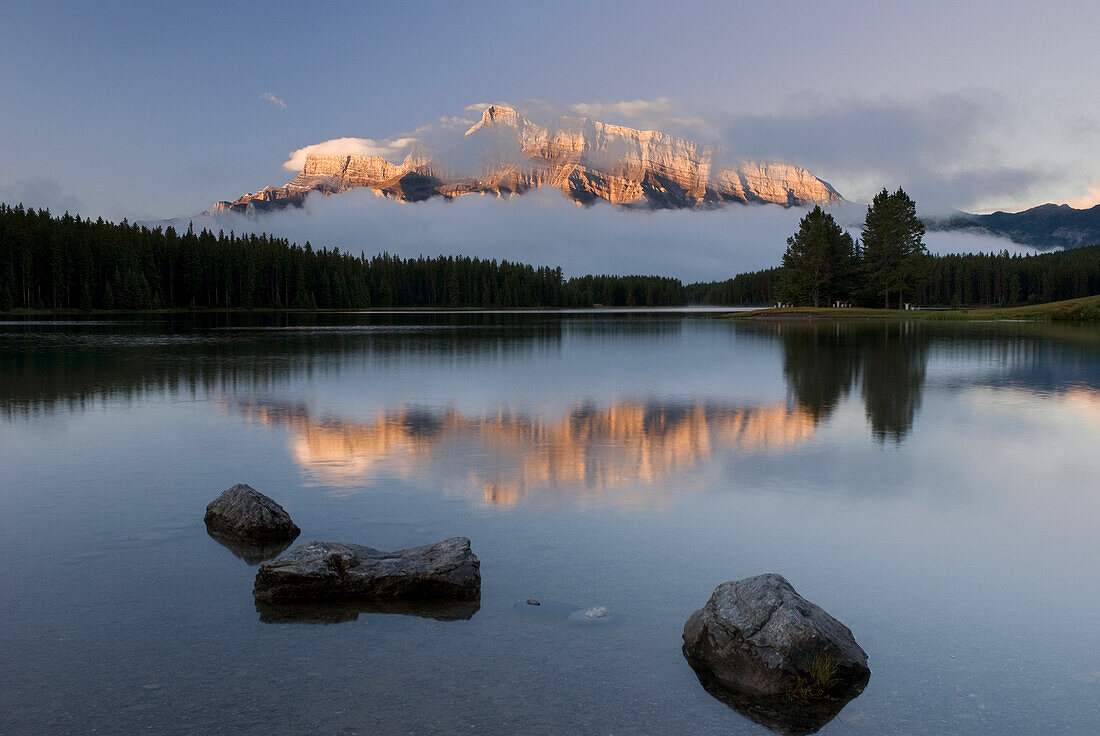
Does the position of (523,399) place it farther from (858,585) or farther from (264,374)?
(858,585)

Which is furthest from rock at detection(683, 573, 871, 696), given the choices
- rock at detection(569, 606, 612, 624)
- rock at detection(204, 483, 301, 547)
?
rock at detection(204, 483, 301, 547)

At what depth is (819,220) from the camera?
344 ft

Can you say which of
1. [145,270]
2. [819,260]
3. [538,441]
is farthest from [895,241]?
[145,270]

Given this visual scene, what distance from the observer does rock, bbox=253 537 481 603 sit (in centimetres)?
816

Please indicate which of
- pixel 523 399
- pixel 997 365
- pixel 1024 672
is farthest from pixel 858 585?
pixel 997 365

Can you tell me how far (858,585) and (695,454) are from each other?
6.58 meters

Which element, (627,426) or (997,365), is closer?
(627,426)

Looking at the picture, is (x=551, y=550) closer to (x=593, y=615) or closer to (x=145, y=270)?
(x=593, y=615)

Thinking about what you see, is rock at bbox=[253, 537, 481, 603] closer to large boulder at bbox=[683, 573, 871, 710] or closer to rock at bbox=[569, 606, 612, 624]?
rock at bbox=[569, 606, 612, 624]

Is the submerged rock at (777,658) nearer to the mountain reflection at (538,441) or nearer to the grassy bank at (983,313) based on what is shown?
the mountain reflection at (538,441)

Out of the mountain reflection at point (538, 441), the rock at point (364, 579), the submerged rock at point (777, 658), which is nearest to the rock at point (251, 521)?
the rock at point (364, 579)

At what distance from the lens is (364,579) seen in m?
8.22

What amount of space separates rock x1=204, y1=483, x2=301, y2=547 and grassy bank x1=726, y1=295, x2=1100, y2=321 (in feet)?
295

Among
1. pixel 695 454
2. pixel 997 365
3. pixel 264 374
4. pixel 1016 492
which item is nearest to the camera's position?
pixel 1016 492
